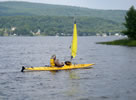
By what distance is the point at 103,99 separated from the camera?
37125 mm

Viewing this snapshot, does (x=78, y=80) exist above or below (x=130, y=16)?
below

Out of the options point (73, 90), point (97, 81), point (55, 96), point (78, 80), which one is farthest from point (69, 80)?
point (55, 96)

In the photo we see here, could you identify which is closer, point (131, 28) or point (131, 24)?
point (131, 28)

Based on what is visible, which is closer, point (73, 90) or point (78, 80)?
point (73, 90)

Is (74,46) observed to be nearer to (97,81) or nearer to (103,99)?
(97,81)

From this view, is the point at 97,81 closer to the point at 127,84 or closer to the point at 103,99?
the point at 127,84

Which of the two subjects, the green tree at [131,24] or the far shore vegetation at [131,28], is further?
the green tree at [131,24]

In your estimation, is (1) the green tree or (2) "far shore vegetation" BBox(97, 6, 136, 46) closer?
(2) "far shore vegetation" BBox(97, 6, 136, 46)

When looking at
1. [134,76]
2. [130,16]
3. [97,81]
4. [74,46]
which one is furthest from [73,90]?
[130,16]

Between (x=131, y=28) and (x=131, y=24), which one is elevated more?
(x=131, y=24)

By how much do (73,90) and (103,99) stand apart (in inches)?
225

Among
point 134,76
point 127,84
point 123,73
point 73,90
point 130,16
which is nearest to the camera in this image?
point 73,90

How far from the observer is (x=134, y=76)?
51.7 m

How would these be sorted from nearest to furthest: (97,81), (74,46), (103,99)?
(103,99) < (97,81) < (74,46)
